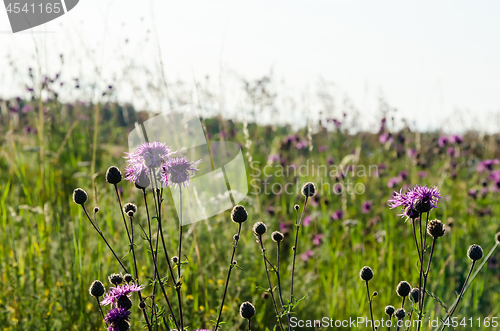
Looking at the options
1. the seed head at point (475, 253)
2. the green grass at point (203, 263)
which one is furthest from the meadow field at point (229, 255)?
the seed head at point (475, 253)

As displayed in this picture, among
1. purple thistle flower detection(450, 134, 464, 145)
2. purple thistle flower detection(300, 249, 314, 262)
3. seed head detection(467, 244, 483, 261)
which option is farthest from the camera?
purple thistle flower detection(450, 134, 464, 145)

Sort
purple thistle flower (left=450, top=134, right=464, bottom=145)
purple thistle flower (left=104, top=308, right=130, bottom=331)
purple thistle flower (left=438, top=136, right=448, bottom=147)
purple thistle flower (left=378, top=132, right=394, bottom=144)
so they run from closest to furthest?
1. purple thistle flower (left=104, top=308, right=130, bottom=331)
2. purple thistle flower (left=450, top=134, right=464, bottom=145)
3. purple thistle flower (left=378, top=132, right=394, bottom=144)
4. purple thistle flower (left=438, top=136, right=448, bottom=147)

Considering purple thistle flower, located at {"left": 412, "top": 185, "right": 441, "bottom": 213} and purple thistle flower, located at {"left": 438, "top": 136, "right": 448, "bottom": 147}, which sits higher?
purple thistle flower, located at {"left": 412, "top": 185, "right": 441, "bottom": 213}

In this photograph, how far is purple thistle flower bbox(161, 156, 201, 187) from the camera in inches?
44.3

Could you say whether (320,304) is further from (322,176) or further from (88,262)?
(322,176)

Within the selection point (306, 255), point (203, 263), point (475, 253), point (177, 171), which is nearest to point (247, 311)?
point (177, 171)

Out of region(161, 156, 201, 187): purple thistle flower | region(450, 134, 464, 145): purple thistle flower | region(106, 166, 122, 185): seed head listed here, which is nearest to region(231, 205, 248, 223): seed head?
region(161, 156, 201, 187): purple thistle flower

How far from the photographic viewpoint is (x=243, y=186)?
11.5ft

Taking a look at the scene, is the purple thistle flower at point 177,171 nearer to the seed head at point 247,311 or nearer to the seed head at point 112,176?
the seed head at point 112,176

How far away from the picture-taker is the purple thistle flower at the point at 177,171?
112 cm

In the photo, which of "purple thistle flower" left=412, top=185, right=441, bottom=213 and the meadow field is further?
the meadow field

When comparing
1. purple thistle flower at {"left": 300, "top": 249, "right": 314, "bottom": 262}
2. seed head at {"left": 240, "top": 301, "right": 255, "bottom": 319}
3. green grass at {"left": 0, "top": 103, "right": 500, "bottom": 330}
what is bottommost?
purple thistle flower at {"left": 300, "top": 249, "right": 314, "bottom": 262}

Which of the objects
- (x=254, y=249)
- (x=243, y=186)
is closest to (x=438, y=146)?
(x=243, y=186)

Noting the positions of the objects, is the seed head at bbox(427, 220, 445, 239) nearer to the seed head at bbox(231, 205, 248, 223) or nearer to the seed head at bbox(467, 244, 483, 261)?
the seed head at bbox(467, 244, 483, 261)
